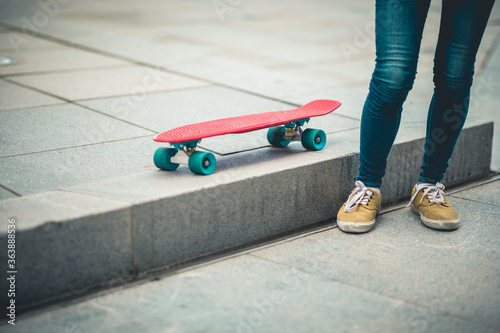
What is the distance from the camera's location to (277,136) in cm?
326

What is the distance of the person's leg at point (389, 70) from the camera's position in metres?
2.68

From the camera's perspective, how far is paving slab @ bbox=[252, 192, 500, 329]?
2.40 metres

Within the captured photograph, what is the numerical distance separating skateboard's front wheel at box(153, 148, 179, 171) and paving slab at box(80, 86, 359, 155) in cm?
57

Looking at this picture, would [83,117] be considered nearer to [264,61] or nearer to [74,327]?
[74,327]

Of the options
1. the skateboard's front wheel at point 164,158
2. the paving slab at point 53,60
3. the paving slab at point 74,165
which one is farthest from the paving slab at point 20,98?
the skateboard's front wheel at point 164,158

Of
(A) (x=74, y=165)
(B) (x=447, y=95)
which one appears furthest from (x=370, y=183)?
(A) (x=74, y=165)

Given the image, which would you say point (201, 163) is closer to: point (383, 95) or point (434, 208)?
point (383, 95)

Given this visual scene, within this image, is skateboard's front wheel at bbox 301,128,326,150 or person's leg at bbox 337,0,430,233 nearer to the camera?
person's leg at bbox 337,0,430,233

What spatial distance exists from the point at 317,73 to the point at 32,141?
338 cm

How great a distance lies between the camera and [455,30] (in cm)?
283

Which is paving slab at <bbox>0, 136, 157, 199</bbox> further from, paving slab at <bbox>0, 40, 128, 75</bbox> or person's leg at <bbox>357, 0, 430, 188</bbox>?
paving slab at <bbox>0, 40, 128, 75</bbox>

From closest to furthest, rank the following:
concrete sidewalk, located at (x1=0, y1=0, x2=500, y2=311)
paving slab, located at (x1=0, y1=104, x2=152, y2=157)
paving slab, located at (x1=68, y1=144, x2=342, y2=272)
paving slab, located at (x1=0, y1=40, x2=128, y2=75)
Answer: concrete sidewalk, located at (x1=0, y1=0, x2=500, y2=311), paving slab, located at (x1=68, y1=144, x2=342, y2=272), paving slab, located at (x1=0, y1=104, x2=152, y2=157), paving slab, located at (x1=0, y1=40, x2=128, y2=75)

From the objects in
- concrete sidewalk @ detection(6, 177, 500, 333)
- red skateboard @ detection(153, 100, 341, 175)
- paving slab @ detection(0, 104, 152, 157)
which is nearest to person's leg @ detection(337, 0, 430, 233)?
concrete sidewalk @ detection(6, 177, 500, 333)

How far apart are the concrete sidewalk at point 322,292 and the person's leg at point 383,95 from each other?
0.46 ft
